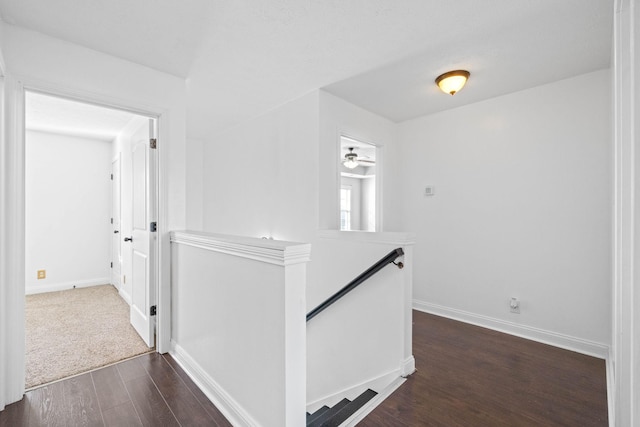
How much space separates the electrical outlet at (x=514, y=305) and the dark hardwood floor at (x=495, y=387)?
27cm

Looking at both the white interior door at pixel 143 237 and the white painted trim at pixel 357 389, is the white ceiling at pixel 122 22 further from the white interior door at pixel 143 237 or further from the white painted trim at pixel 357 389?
the white painted trim at pixel 357 389

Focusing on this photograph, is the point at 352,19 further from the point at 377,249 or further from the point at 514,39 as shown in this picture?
the point at 377,249

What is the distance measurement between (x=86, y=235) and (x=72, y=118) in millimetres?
1914

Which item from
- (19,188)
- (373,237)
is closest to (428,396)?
(373,237)

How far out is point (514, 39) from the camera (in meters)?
2.17

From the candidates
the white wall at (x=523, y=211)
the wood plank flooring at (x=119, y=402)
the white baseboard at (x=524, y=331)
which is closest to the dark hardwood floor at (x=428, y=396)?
the wood plank flooring at (x=119, y=402)

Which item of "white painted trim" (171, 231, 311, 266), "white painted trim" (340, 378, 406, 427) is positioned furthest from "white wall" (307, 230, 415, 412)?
"white painted trim" (171, 231, 311, 266)

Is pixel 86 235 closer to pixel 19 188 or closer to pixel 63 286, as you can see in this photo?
pixel 63 286

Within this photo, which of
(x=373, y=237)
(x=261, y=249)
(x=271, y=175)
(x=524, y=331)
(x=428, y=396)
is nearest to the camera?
(x=261, y=249)

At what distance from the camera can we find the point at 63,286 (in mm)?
4480

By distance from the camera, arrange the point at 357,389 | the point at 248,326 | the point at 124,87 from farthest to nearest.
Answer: the point at 357,389 < the point at 124,87 < the point at 248,326

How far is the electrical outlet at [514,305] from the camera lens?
9.91ft

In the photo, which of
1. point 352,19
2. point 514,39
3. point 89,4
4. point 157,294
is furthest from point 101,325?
point 514,39

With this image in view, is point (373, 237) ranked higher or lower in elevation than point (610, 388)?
higher
